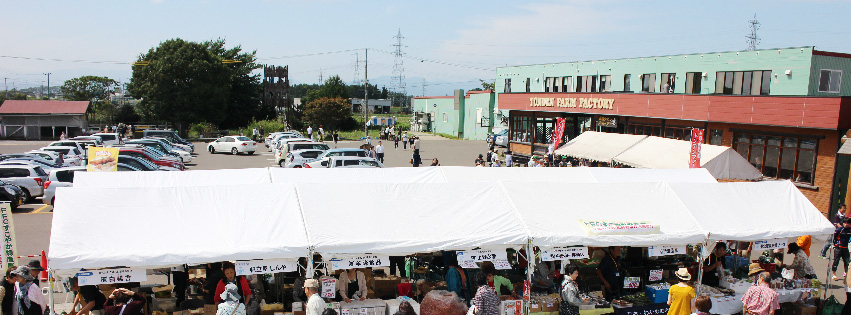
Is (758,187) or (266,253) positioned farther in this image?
(758,187)

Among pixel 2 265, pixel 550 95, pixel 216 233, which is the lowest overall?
pixel 2 265

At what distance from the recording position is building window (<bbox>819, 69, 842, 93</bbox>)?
25438mm

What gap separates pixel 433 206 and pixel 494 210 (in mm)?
1055

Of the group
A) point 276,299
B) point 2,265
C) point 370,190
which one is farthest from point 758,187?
point 2,265

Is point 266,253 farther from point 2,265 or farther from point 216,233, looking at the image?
point 2,265

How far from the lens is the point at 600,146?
977 inches

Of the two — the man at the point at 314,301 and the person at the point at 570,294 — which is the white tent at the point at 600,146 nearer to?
the person at the point at 570,294

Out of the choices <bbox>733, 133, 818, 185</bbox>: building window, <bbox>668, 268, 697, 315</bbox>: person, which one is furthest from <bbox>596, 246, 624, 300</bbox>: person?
<bbox>733, 133, 818, 185</bbox>: building window

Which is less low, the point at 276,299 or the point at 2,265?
the point at 2,265

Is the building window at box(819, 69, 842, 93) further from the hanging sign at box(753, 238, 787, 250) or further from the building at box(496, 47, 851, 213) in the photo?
the hanging sign at box(753, 238, 787, 250)

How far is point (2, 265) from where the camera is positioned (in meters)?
9.09

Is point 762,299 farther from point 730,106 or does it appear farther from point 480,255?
point 730,106

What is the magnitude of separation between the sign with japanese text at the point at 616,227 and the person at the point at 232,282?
553 centimetres

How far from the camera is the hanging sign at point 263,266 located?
334 inches
